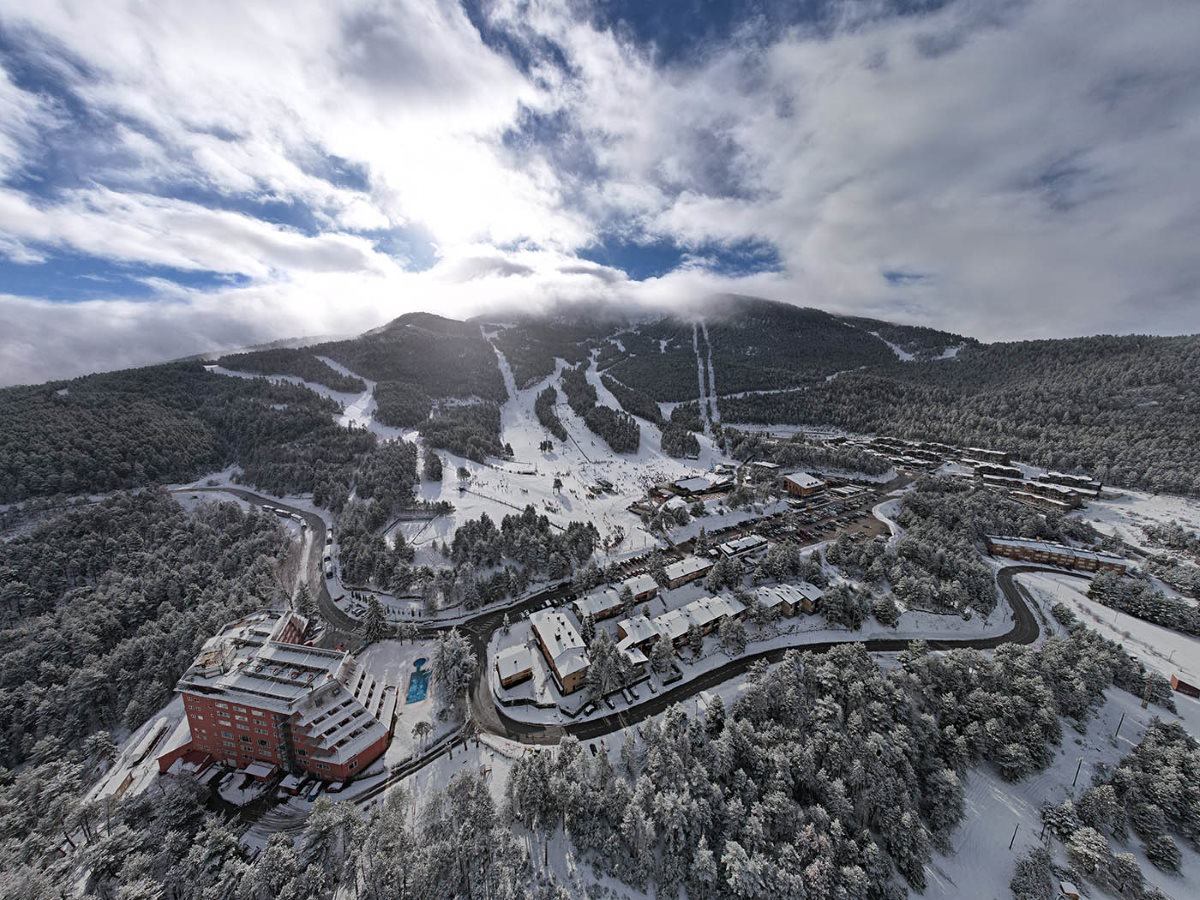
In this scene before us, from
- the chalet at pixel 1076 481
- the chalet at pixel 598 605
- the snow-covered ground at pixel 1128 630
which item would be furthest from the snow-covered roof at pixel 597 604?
the chalet at pixel 1076 481

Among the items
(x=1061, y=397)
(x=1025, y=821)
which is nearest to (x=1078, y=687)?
(x=1025, y=821)

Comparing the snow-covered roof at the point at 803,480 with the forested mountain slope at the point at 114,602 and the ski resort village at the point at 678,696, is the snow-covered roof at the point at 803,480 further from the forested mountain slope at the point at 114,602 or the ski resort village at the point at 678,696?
the forested mountain slope at the point at 114,602

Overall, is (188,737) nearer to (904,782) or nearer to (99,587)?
(99,587)

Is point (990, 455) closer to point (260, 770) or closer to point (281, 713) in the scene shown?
point (281, 713)

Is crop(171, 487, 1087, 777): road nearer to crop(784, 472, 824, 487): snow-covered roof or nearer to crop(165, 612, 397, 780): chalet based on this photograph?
crop(165, 612, 397, 780): chalet

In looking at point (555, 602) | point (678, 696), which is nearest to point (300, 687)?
point (555, 602)

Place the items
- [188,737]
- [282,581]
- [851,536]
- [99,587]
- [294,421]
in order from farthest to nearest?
[294,421]
[851,536]
[282,581]
[99,587]
[188,737]
